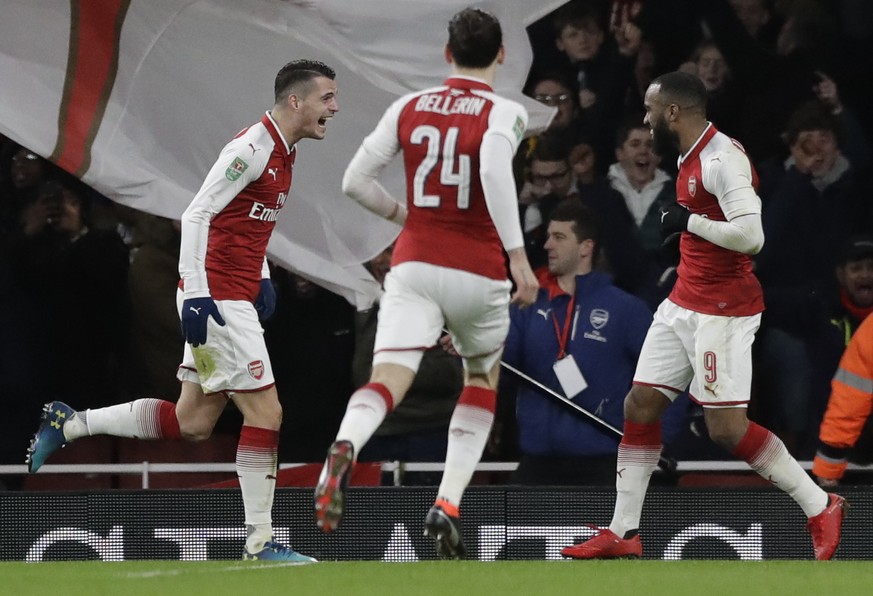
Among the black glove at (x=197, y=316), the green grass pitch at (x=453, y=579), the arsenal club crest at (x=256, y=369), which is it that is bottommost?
the green grass pitch at (x=453, y=579)

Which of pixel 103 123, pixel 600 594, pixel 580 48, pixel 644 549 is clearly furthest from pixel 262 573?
pixel 580 48

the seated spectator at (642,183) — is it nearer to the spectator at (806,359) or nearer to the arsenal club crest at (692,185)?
the spectator at (806,359)

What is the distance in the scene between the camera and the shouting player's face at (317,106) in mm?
6883

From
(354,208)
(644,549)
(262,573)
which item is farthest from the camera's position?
(354,208)

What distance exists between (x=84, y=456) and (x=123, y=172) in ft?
5.51

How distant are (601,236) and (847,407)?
4.85 feet

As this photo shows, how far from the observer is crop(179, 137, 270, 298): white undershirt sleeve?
21.9 feet

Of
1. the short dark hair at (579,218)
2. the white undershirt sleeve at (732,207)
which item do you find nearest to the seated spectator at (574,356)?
the short dark hair at (579,218)

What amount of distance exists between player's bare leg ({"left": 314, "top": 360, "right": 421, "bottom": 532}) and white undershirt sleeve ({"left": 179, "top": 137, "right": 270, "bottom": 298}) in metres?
1.22

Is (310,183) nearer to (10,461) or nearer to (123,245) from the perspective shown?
(123,245)

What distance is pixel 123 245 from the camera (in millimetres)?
8812

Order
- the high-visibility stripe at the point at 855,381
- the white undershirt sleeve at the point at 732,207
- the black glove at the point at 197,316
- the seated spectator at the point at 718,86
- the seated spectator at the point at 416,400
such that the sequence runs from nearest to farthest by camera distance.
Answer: the white undershirt sleeve at the point at 732,207
the black glove at the point at 197,316
the high-visibility stripe at the point at 855,381
the seated spectator at the point at 416,400
the seated spectator at the point at 718,86

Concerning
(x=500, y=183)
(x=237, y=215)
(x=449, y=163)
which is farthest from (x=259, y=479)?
(x=500, y=183)

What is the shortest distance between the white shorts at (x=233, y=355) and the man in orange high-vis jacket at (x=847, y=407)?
2.60 m
